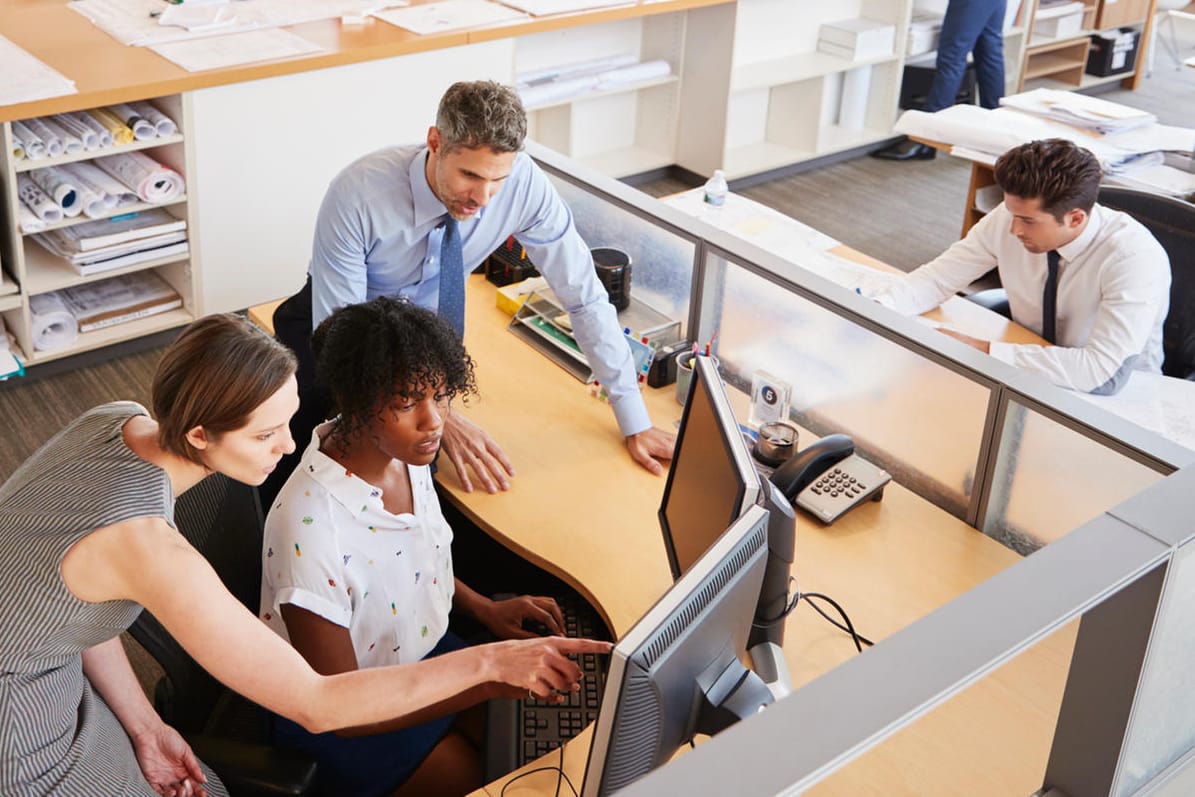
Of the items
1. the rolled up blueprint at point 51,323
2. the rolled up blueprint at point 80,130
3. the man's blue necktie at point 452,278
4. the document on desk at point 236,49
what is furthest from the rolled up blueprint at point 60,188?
the man's blue necktie at point 452,278

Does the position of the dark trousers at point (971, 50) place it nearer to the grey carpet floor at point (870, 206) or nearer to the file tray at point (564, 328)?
the grey carpet floor at point (870, 206)

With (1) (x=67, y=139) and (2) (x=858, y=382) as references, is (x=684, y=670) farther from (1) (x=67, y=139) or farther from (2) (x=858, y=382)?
(1) (x=67, y=139)

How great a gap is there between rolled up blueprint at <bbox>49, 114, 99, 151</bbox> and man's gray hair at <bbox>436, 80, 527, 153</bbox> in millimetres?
1772

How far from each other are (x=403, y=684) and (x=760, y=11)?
4.47m

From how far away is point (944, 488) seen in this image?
232cm

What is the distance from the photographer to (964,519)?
7.50ft

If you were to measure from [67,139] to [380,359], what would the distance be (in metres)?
2.11

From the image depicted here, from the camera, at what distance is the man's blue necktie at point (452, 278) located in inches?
96.8

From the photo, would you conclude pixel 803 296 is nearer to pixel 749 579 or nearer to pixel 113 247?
pixel 749 579

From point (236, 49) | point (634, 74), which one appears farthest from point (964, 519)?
point (634, 74)

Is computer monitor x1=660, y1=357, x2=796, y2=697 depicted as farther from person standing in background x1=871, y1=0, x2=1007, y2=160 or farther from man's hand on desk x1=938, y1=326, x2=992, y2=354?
person standing in background x1=871, y1=0, x2=1007, y2=160

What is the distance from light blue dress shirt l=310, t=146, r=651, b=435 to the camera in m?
2.36

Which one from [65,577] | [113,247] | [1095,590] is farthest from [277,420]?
[113,247]

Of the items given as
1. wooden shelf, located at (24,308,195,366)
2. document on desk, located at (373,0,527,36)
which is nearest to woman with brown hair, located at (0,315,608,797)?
A: wooden shelf, located at (24,308,195,366)
